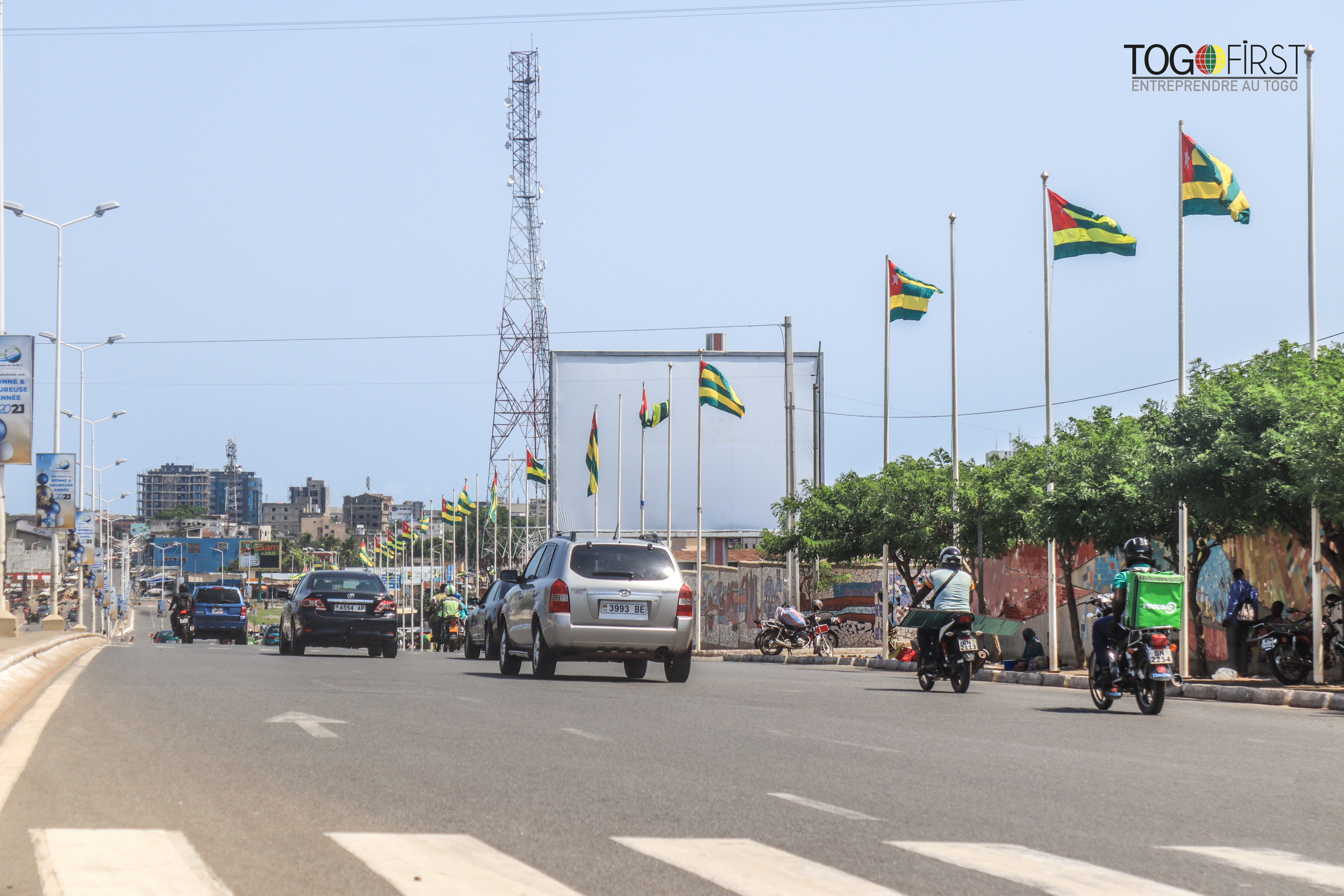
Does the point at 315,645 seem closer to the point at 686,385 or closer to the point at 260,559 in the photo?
the point at 686,385

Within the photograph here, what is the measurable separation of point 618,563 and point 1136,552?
6.36m

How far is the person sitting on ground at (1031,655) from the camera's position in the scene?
25672mm

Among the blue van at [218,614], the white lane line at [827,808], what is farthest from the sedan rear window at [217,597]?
the white lane line at [827,808]

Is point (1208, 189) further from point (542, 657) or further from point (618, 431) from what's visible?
point (618, 431)

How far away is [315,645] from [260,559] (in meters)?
160

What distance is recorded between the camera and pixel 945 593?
1856cm

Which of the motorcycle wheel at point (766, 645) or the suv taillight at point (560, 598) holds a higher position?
the suv taillight at point (560, 598)

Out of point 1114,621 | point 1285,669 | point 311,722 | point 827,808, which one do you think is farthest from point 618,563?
point 827,808

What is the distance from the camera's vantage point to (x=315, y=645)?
1120 inches

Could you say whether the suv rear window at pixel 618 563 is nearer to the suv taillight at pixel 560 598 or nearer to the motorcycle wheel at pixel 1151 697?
the suv taillight at pixel 560 598

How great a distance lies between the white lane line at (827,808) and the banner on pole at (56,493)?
38.1 m

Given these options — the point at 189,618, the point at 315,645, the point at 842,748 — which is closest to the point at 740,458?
the point at 189,618

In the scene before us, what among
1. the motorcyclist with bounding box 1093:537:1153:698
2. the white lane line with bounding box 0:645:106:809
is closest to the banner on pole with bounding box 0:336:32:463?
the white lane line with bounding box 0:645:106:809

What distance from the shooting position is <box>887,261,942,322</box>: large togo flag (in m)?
34.1
